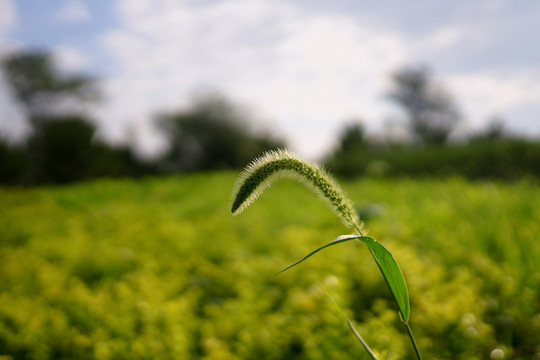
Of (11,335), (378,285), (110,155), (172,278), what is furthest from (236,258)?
(110,155)

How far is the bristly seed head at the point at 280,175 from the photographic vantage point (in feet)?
3.48

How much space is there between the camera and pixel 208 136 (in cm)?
2098

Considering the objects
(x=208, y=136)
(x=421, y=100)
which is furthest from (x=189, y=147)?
(x=421, y=100)

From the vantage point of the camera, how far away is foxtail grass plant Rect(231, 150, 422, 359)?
3.49ft

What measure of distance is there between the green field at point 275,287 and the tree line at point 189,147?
4.37 m

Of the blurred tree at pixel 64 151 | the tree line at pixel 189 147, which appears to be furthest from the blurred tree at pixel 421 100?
the blurred tree at pixel 64 151

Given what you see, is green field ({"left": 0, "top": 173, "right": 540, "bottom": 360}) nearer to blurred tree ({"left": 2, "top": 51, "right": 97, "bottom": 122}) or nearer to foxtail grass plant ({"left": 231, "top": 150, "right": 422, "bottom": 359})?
foxtail grass plant ({"left": 231, "top": 150, "right": 422, "bottom": 359})

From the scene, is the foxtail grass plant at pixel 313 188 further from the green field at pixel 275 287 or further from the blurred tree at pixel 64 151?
the blurred tree at pixel 64 151

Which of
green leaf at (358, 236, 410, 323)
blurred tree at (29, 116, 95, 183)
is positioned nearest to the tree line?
blurred tree at (29, 116, 95, 183)

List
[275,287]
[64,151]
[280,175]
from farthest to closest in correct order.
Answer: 1. [64,151]
2. [275,287]
3. [280,175]

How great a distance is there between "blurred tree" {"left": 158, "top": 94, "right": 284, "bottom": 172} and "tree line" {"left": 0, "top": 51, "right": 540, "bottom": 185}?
5 cm

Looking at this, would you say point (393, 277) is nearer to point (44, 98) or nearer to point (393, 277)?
point (393, 277)

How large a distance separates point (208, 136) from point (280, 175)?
20.2m

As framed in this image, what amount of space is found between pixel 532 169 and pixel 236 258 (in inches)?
328
